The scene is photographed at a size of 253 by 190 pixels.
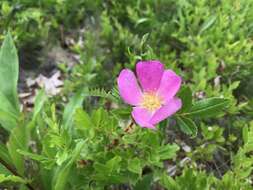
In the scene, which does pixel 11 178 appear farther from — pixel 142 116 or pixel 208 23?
pixel 208 23

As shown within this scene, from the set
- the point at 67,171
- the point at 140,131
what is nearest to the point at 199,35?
the point at 140,131

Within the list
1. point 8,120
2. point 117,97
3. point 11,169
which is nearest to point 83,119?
point 117,97

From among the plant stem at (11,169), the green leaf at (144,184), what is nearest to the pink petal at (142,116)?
the green leaf at (144,184)

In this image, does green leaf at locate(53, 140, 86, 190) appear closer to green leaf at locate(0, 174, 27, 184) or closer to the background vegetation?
the background vegetation

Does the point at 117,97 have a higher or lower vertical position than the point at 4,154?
higher

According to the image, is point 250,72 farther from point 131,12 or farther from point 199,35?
point 131,12
